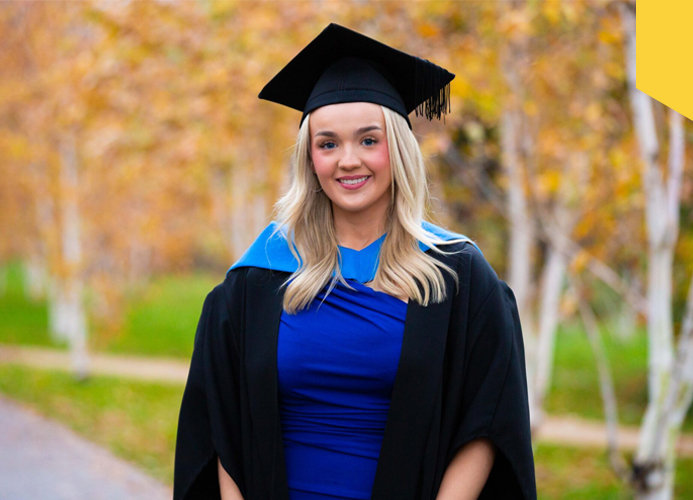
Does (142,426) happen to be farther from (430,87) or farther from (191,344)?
(191,344)

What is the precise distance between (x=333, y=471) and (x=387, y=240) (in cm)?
67

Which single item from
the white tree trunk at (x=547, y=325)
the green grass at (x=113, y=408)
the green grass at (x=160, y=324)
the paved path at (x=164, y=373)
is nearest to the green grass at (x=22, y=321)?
the paved path at (x=164, y=373)

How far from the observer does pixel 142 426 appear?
9.78 metres

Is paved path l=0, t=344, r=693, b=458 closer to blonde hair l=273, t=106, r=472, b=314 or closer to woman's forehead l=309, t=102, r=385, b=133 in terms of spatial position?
blonde hair l=273, t=106, r=472, b=314

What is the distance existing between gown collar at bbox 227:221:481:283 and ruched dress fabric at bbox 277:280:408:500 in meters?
0.08

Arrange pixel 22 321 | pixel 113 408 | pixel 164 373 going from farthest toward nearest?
pixel 22 321
pixel 164 373
pixel 113 408

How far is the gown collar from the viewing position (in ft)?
7.39

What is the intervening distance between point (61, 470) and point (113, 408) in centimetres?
335

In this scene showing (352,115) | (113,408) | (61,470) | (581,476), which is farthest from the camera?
(113,408)

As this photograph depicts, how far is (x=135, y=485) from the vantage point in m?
7.08

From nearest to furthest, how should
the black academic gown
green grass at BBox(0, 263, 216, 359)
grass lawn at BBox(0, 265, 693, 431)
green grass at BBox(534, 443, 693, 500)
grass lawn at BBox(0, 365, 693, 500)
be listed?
the black academic gown < green grass at BBox(534, 443, 693, 500) < grass lawn at BBox(0, 365, 693, 500) < grass lawn at BBox(0, 265, 693, 431) < green grass at BBox(0, 263, 216, 359)

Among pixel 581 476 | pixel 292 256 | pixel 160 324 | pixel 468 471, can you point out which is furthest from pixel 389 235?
pixel 160 324

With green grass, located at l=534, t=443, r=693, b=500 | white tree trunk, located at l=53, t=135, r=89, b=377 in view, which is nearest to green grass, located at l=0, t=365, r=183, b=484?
white tree trunk, located at l=53, t=135, r=89, b=377

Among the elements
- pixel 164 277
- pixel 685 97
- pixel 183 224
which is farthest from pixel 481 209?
pixel 164 277
